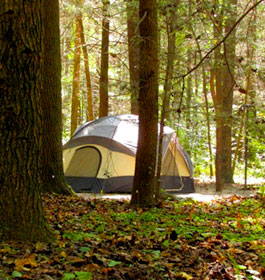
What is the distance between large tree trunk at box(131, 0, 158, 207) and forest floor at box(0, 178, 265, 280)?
0.90 meters

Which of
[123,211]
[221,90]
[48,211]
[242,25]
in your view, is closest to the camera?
[48,211]

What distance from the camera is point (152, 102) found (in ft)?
26.4

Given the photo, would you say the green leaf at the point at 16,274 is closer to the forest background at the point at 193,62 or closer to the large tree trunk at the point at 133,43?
the forest background at the point at 193,62

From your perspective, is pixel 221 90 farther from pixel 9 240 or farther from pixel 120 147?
pixel 9 240

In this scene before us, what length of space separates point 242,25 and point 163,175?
16.4 ft

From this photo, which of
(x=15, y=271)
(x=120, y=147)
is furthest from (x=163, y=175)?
(x=15, y=271)

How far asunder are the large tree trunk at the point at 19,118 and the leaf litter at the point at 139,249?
32cm

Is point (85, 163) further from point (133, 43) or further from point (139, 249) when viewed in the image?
point (139, 249)

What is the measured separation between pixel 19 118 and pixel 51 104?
5.13 metres

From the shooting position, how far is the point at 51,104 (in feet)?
29.9

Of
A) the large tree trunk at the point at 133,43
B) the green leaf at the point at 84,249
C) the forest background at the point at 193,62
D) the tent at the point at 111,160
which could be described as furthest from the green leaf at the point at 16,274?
the tent at the point at 111,160

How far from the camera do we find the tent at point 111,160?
40.6ft

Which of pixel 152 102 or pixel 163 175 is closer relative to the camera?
pixel 152 102

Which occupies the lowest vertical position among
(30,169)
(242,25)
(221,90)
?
(30,169)
